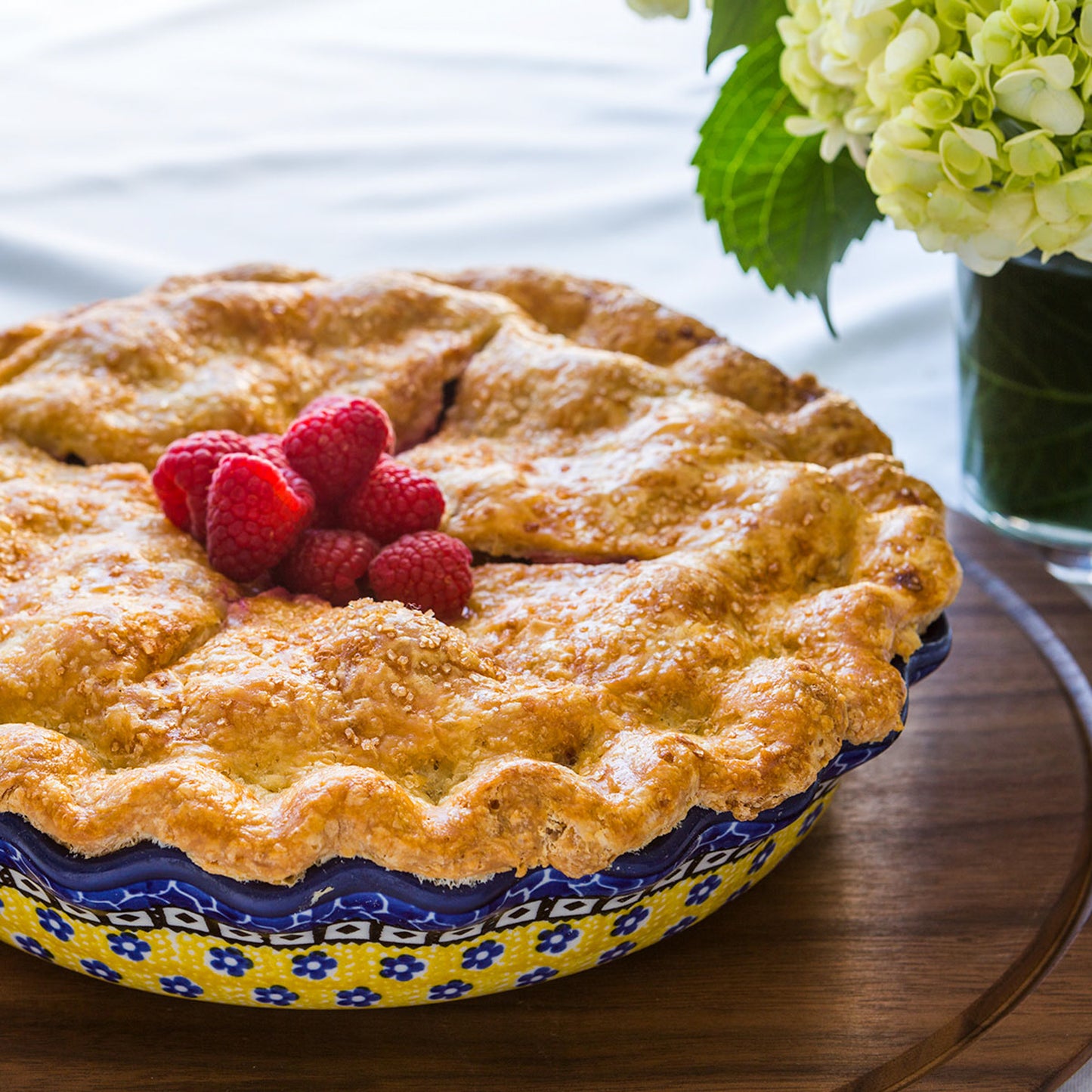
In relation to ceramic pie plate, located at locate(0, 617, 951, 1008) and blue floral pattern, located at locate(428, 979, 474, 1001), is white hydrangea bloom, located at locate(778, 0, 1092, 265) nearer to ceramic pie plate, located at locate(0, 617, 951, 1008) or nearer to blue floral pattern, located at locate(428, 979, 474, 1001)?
ceramic pie plate, located at locate(0, 617, 951, 1008)

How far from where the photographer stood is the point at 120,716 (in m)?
1.32

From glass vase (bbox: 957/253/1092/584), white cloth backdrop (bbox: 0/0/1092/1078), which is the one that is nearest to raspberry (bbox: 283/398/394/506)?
glass vase (bbox: 957/253/1092/584)

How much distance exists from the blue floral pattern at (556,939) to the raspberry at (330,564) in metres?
0.39

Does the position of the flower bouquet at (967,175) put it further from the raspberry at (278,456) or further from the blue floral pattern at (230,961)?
the blue floral pattern at (230,961)

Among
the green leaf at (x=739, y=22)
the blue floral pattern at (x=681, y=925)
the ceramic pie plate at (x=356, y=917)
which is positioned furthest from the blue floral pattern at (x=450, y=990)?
the green leaf at (x=739, y=22)

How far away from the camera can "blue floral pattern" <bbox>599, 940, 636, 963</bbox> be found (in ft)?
4.61

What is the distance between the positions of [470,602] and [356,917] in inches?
15.5

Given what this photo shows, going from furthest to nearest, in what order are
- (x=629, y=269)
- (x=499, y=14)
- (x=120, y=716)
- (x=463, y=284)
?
(x=499, y=14), (x=629, y=269), (x=463, y=284), (x=120, y=716)

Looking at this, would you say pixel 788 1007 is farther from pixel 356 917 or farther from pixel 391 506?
pixel 391 506

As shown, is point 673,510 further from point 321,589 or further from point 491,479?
point 321,589

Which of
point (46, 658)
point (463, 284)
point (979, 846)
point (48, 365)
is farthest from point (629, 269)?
point (46, 658)

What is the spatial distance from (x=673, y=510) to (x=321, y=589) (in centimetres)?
40

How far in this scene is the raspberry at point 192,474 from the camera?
59.2 inches

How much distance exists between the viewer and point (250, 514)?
144 centimetres
